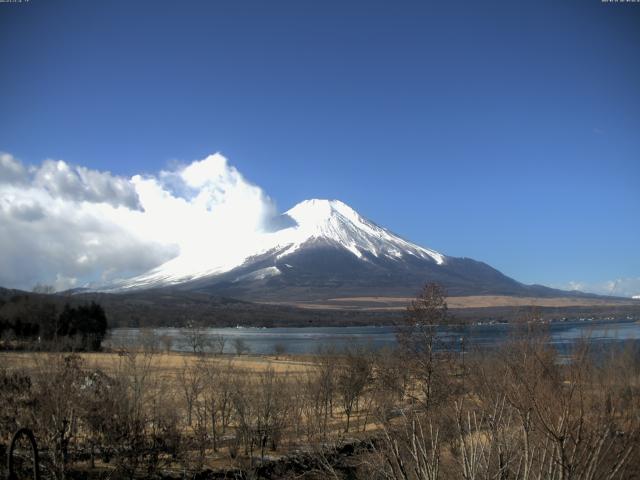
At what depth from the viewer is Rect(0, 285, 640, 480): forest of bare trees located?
26.0 feet

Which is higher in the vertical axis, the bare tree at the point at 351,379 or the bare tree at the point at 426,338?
the bare tree at the point at 426,338

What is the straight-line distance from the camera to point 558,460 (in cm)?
620

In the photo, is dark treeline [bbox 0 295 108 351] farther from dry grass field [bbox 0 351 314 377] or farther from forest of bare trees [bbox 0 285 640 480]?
forest of bare trees [bbox 0 285 640 480]

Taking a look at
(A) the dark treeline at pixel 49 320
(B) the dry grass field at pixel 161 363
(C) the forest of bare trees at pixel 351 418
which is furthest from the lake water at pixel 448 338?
(A) the dark treeline at pixel 49 320

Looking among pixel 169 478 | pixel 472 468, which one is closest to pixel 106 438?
pixel 169 478

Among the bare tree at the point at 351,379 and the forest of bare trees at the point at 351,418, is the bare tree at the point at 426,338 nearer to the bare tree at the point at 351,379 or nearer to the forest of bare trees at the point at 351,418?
the forest of bare trees at the point at 351,418

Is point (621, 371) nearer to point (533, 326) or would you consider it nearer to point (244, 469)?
point (533, 326)

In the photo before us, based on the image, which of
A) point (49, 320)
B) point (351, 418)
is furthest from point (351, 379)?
point (49, 320)

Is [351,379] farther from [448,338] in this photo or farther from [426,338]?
[448,338]

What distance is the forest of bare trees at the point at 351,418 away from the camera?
7.91 m

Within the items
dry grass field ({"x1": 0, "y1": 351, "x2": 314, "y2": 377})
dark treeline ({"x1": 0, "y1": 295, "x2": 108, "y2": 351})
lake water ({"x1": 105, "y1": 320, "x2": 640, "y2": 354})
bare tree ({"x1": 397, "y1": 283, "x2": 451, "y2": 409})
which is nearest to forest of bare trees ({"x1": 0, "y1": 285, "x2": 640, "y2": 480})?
bare tree ({"x1": 397, "y1": 283, "x2": 451, "y2": 409})

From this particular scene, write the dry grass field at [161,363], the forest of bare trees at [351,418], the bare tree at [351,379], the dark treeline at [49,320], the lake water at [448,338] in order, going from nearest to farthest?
the forest of bare trees at [351,418] < the lake water at [448,338] < the dry grass field at [161,363] < the bare tree at [351,379] < the dark treeline at [49,320]

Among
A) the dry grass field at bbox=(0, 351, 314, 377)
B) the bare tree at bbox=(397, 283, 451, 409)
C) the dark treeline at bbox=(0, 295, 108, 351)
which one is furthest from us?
the dark treeline at bbox=(0, 295, 108, 351)

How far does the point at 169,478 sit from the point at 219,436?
6055 millimetres
